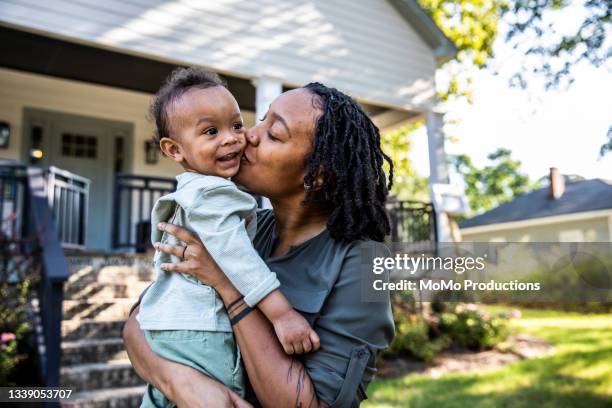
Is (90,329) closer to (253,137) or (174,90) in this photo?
(174,90)

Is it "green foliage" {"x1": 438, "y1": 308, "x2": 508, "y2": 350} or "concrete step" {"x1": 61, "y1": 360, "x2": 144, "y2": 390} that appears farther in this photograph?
"green foliage" {"x1": 438, "y1": 308, "x2": 508, "y2": 350}

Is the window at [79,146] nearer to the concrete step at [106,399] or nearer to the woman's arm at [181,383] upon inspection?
the concrete step at [106,399]

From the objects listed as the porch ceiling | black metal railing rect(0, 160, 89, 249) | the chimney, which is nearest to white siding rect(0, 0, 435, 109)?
the porch ceiling

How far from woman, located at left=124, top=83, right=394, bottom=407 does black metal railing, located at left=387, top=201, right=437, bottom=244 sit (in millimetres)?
7908

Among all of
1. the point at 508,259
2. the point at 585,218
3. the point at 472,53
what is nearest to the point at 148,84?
the point at 508,259

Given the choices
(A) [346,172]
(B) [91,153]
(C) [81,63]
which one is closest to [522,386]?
(A) [346,172]

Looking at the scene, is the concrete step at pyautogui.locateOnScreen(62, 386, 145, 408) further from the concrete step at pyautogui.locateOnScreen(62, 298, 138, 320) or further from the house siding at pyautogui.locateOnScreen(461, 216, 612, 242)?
the house siding at pyautogui.locateOnScreen(461, 216, 612, 242)

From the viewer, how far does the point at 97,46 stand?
7156 mm

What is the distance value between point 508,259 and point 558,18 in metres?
3.23

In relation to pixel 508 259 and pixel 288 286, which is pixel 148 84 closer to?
pixel 508 259

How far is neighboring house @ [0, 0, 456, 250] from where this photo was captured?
7.26 metres

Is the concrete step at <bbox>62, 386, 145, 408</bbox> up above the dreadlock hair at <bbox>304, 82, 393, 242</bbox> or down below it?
below

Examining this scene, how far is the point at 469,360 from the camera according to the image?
825 cm

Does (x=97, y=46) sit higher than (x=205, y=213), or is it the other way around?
(x=97, y=46)
